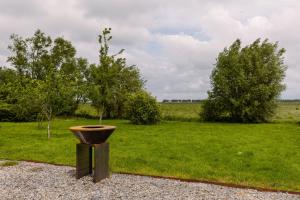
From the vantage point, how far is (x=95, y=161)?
26.3 feet

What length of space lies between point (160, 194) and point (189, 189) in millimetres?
709

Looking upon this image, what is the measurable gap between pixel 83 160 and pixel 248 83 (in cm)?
2270

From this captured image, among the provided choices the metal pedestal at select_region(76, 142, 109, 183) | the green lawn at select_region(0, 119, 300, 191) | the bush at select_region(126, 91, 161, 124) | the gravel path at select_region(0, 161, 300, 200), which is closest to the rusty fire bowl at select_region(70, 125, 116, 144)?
the metal pedestal at select_region(76, 142, 109, 183)

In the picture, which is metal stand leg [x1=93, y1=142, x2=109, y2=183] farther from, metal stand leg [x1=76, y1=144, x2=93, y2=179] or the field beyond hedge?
the field beyond hedge

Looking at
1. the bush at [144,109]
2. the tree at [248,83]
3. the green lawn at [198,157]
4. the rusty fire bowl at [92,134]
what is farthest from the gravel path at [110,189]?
the tree at [248,83]

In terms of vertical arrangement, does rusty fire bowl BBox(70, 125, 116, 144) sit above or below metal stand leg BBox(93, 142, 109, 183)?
above

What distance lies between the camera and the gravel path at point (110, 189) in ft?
22.1

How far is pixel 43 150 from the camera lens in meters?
13.0

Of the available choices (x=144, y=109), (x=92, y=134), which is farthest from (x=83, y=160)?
(x=144, y=109)

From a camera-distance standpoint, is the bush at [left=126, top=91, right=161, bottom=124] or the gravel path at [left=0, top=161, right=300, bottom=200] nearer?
the gravel path at [left=0, top=161, right=300, bottom=200]

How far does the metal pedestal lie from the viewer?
314 inches

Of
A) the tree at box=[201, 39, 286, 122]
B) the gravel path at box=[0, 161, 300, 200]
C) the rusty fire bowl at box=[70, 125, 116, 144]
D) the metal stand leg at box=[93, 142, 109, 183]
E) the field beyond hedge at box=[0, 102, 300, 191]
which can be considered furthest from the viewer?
the tree at box=[201, 39, 286, 122]

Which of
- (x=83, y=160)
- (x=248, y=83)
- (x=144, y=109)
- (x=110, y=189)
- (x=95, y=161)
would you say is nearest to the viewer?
(x=110, y=189)

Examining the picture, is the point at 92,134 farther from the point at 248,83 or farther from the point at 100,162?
the point at 248,83
